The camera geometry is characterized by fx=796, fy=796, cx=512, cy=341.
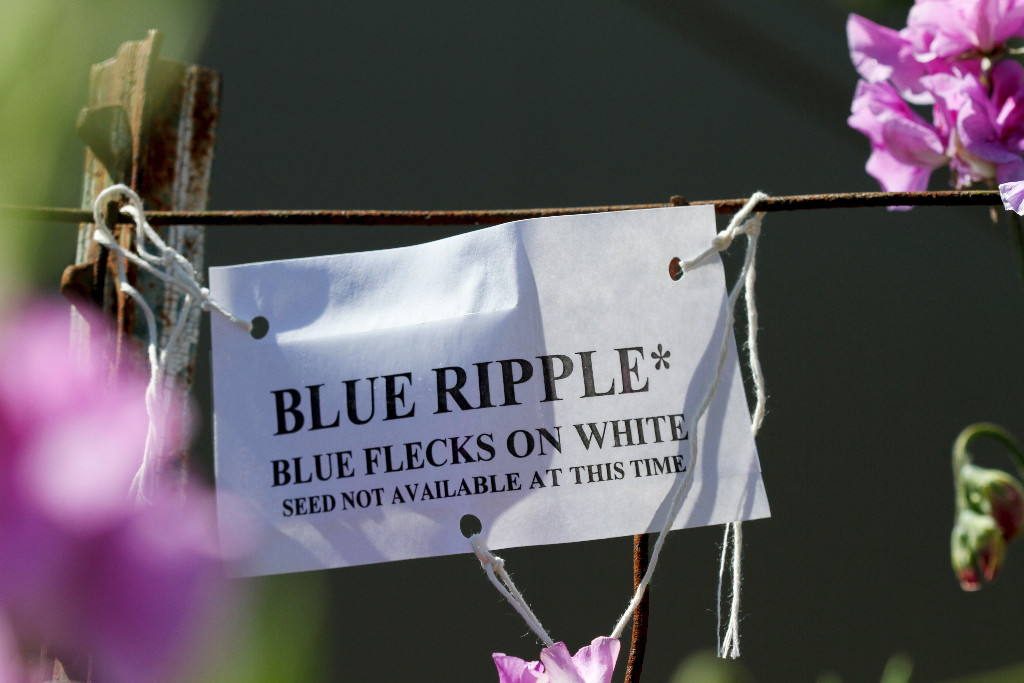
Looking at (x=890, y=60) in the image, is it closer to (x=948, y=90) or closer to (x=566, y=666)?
(x=948, y=90)

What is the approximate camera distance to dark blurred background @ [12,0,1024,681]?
4.57 ft

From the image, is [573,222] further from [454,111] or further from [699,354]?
[454,111]

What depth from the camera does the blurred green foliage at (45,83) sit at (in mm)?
90

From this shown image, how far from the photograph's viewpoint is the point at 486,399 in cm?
42

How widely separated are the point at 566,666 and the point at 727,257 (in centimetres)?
131

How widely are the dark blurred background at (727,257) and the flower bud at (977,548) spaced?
72cm

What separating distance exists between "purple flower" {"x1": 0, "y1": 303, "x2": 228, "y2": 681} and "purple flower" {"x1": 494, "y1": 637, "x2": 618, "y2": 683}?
0.91ft

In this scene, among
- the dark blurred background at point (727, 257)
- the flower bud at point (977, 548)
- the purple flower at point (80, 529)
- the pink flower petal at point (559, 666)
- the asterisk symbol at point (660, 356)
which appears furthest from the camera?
the dark blurred background at point (727, 257)

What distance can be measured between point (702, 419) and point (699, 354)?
4 cm

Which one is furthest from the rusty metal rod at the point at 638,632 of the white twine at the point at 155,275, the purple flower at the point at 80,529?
the purple flower at the point at 80,529

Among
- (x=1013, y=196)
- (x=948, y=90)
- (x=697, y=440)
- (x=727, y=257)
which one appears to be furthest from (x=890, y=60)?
(x=727, y=257)

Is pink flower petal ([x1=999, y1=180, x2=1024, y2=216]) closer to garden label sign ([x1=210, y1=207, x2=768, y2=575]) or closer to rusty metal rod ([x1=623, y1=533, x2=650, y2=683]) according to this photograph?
garden label sign ([x1=210, y1=207, x2=768, y2=575])

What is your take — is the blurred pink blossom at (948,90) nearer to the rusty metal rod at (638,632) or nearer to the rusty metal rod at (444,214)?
the rusty metal rod at (444,214)

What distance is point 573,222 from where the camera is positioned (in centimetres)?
43
